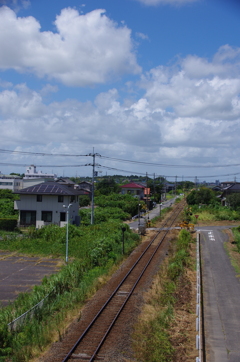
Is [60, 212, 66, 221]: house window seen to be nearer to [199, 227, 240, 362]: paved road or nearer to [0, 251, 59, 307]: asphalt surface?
[0, 251, 59, 307]: asphalt surface

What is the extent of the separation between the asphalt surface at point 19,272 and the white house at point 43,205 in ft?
33.8

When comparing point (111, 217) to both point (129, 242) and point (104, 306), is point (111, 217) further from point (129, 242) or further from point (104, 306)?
point (104, 306)

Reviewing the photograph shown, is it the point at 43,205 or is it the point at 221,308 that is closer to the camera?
the point at 221,308

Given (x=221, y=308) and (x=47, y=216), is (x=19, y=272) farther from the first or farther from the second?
(x=47, y=216)

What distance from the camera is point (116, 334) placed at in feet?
34.6

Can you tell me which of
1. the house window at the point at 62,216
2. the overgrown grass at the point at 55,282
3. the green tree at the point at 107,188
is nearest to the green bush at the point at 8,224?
the overgrown grass at the point at 55,282

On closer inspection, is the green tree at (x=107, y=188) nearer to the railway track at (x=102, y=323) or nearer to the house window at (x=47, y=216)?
the house window at (x=47, y=216)

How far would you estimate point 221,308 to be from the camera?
1296 cm

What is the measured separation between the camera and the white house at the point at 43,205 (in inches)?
1364

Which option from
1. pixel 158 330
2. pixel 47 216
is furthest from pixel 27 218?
pixel 158 330

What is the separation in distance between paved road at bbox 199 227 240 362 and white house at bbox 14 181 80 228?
1630cm

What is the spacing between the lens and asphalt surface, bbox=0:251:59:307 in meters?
15.5

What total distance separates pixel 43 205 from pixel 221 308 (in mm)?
25229

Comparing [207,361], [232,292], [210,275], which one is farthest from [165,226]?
[207,361]
